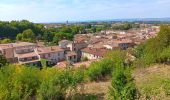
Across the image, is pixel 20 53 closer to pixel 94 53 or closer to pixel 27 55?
pixel 27 55

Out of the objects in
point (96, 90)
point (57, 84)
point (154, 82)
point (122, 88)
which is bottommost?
point (96, 90)

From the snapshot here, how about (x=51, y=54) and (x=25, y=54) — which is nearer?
(x=25, y=54)

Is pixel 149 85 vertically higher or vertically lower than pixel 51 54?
higher

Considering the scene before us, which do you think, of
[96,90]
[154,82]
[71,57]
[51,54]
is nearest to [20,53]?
[51,54]

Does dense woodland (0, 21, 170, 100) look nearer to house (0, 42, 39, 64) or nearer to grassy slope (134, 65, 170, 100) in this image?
grassy slope (134, 65, 170, 100)

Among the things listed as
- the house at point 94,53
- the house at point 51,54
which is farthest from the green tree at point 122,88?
the house at point 51,54

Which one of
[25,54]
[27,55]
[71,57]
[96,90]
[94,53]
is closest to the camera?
[96,90]

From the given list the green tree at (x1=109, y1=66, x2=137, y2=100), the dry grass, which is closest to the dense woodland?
the green tree at (x1=109, y1=66, x2=137, y2=100)

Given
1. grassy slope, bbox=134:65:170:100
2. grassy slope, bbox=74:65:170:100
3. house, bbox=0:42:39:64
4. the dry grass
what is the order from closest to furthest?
1. grassy slope, bbox=134:65:170:100
2. grassy slope, bbox=74:65:170:100
3. the dry grass
4. house, bbox=0:42:39:64

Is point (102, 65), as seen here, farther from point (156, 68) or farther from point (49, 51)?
point (49, 51)

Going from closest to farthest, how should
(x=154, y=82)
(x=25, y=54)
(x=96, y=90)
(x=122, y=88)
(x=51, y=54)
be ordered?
1. (x=122, y=88)
2. (x=96, y=90)
3. (x=154, y=82)
4. (x=25, y=54)
5. (x=51, y=54)

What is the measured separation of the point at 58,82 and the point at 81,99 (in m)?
1.70

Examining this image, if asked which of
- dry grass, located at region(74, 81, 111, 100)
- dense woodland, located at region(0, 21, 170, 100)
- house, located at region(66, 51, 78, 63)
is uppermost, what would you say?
dense woodland, located at region(0, 21, 170, 100)

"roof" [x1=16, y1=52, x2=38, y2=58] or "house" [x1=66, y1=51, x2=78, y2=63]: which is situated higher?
"roof" [x1=16, y1=52, x2=38, y2=58]
